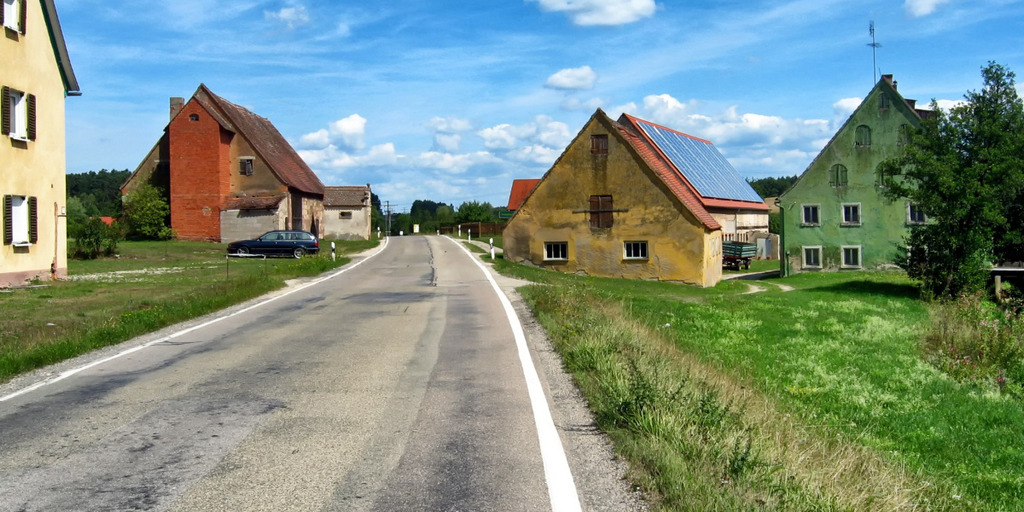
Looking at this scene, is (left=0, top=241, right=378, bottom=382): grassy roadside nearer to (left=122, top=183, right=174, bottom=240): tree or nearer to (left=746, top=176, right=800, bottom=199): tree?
(left=122, top=183, right=174, bottom=240): tree

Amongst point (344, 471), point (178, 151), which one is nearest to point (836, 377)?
point (344, 471)

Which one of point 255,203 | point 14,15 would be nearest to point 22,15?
point 14,15

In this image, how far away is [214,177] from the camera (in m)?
55.3

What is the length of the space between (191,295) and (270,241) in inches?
984

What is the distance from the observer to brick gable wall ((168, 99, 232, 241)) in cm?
5528

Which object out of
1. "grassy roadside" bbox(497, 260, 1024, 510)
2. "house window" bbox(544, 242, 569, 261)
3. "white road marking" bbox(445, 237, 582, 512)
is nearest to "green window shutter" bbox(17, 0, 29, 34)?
"grassy roadside" bbox(497, 260, 1024, 510)

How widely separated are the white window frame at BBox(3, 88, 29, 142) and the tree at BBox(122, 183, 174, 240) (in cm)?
3107

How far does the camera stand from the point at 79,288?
76.6ft

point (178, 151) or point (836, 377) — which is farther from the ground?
point (178, 151)

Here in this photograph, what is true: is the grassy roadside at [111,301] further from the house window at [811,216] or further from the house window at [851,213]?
the house window at [851,213]

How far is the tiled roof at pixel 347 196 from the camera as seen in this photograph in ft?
264

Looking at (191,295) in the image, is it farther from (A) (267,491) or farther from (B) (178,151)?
(B) (178,151)

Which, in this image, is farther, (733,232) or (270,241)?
(733,232)

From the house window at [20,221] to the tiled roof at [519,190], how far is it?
7130cm
